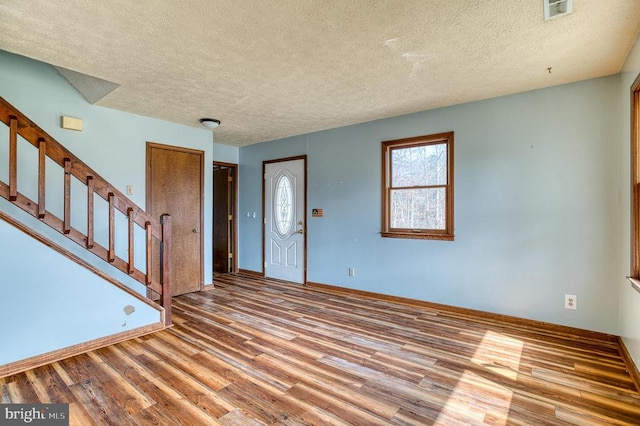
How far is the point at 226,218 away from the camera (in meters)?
6.34

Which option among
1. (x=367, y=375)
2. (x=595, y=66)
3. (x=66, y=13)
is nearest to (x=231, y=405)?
(x=367, y=375)

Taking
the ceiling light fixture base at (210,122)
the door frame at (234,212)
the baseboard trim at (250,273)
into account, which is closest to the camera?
the ceiling light fixture base at (210,122)

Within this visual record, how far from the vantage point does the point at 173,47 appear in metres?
2.45

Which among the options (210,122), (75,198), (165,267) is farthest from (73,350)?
(210,122)

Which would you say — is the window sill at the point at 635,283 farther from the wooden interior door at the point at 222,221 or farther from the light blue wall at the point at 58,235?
the wooden interior door at the point at 222,221

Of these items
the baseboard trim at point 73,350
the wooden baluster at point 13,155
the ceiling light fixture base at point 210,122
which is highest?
the ceiling light fixture base at point 210,122

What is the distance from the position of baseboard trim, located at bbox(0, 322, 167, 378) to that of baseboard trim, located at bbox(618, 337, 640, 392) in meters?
4.04

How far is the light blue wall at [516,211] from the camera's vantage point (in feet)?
9.82

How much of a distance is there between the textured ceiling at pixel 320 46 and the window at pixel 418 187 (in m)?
0.63

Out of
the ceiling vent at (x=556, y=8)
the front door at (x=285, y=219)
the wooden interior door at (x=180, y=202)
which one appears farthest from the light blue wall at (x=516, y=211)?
the wooden interior door at (x=180, y=202)

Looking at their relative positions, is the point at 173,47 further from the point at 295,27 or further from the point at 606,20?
the point at 606,20

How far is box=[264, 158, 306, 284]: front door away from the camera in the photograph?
537 centimetres

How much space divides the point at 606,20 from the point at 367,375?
2.96 m

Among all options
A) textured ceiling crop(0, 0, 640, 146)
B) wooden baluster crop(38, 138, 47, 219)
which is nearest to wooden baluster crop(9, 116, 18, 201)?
wooden baluster crop(38, 138, 47, 219)
